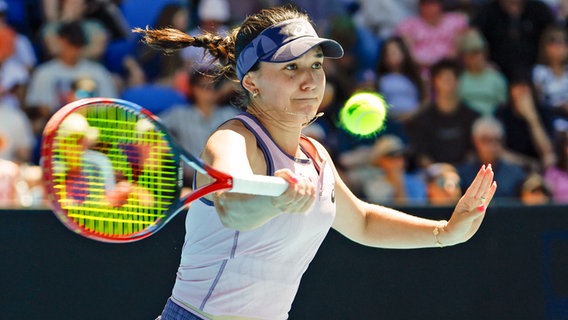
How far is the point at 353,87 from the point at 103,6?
229cm

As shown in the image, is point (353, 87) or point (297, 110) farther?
point (353, 87)

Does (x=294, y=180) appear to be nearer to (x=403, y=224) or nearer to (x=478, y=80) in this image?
(x=403, y=224)

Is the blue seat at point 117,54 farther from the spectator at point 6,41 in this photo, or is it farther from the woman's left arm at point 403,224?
the woman's left arm at point 403,224

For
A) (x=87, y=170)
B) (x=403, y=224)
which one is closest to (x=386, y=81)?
(x=403, y=224)

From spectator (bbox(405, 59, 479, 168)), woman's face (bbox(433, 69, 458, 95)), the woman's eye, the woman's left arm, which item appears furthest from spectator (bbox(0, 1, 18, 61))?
the woman's eye

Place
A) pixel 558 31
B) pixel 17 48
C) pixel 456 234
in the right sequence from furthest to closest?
1. pixel 558 31
2. pixel 17 48
3. pixel 456 234

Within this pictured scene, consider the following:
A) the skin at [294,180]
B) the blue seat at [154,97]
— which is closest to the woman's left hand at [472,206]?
the skin at [294,180]

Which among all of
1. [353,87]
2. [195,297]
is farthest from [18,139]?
[195,297]

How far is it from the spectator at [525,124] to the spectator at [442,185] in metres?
1.30

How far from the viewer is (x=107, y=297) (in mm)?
5281

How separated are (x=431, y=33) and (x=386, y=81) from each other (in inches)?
34.3

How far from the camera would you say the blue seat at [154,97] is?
8211mm

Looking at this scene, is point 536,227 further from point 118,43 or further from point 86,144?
point 118,43

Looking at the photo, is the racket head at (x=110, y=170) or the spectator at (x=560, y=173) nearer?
the racket head at (x=110, y=170)
